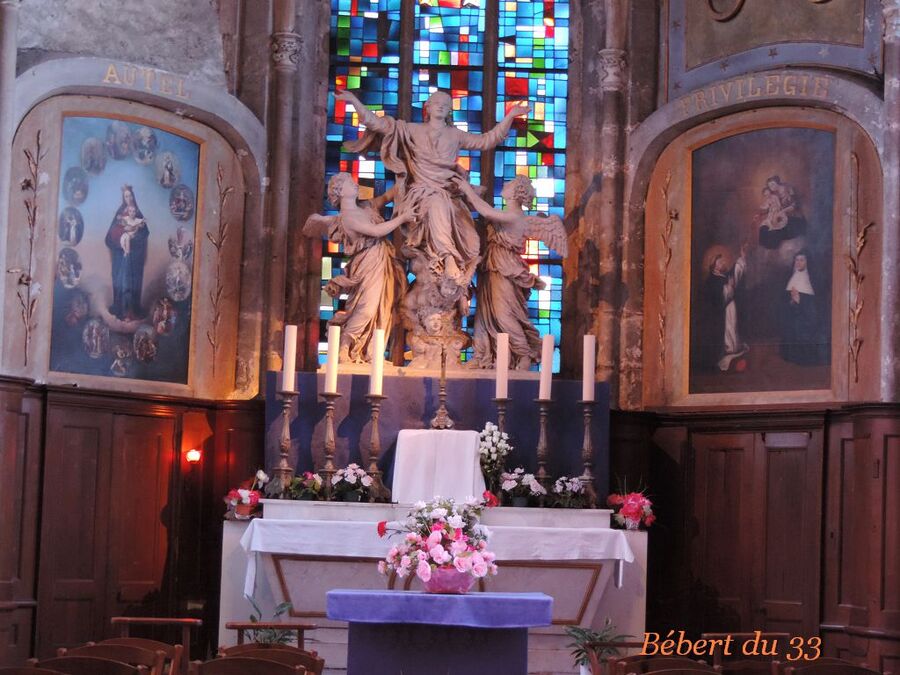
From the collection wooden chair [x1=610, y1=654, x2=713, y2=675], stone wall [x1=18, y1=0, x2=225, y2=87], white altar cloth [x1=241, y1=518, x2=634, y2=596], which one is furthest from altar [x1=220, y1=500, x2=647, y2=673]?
stone wall [x1=18, y1=0, x2=225, y2=87]

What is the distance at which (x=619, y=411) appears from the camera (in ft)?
46.9

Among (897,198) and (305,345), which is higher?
(897,198)

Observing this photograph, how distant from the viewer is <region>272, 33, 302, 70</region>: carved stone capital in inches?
605

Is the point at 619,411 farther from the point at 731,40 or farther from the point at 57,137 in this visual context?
the point at 57,137

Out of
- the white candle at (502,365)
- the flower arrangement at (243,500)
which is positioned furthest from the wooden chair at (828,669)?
the flower arrangement at (243,500)

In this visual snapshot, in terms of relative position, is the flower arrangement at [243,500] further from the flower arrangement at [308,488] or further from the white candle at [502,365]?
the white candle at [502,365]

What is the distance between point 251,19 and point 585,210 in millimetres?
3647

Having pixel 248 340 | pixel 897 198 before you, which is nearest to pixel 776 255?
pixel 897 198

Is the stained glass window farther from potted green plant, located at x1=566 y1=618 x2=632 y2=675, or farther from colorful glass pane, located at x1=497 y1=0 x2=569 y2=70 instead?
potted green plant, located at x1=566 y1=618 x2=632 y2=675

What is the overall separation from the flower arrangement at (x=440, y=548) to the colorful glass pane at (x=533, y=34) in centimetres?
718

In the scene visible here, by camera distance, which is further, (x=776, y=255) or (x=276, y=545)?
(x=776, y=255)

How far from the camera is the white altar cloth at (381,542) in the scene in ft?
41.8

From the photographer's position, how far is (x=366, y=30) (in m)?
16.2

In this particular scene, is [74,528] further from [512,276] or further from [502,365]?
[512,276]
